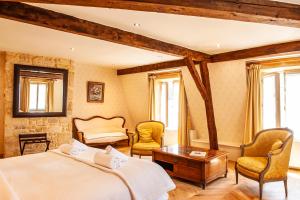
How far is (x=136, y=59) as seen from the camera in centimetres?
536

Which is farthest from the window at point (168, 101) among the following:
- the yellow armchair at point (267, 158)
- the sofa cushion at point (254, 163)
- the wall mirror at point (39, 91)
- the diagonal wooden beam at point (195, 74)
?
the sofa cushion at point (254, 163)

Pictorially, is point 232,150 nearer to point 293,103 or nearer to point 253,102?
point 253,102

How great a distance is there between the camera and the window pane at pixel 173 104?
20.1 feet

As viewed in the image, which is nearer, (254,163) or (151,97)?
(254,163)

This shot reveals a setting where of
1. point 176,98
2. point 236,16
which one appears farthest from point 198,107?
point 236,16

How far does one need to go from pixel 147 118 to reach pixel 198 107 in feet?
6.00

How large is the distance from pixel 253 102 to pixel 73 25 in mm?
3702

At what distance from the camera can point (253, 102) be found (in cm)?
454

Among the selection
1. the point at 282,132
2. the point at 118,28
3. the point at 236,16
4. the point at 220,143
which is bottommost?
the point at 220,143

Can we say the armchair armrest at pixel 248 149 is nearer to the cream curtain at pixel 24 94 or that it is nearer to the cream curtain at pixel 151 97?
the cream curtain at pixel 151 97

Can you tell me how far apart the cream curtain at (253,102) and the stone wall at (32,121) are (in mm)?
4226

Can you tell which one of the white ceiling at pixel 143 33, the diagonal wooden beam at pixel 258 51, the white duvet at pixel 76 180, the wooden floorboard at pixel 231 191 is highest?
the white ceiling at pixel 143 33

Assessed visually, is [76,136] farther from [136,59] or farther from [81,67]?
[136,59]

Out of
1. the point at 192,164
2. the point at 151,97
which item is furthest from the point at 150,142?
the point at 151,97
